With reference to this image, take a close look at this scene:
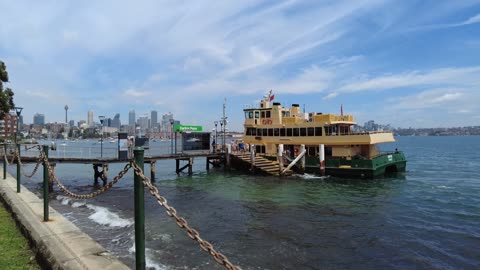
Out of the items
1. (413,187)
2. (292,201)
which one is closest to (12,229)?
(292,201)

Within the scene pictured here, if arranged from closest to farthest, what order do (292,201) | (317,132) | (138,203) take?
(138,203), (292,201), (317,132)

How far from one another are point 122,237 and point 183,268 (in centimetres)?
393

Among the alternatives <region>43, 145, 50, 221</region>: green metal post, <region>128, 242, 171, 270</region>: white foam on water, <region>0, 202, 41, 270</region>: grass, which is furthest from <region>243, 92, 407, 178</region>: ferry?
<region>0, 202, 41, 270</region>: grass

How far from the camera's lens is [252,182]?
1170 inches

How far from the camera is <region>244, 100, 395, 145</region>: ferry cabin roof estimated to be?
33000 mm

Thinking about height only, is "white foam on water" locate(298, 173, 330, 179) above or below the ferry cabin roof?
below

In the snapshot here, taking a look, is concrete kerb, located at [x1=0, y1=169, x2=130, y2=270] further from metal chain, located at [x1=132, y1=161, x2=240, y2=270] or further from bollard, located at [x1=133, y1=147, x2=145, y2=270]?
metal chain, located at [x1=132, y1=161, x2=240, y2=270]

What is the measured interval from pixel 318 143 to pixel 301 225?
19819 mm

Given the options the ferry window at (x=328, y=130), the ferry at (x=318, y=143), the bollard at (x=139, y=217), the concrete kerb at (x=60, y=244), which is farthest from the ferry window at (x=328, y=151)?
the bollard at (x=139, y=217)

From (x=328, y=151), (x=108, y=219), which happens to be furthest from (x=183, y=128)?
(x=108, y=219)

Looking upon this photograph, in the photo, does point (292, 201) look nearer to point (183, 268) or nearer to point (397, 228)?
point (397, 228)

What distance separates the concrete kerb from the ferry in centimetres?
2740

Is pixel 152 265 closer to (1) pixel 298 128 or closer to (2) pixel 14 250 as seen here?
(2) pixel 14 250

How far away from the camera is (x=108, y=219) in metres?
15.7
